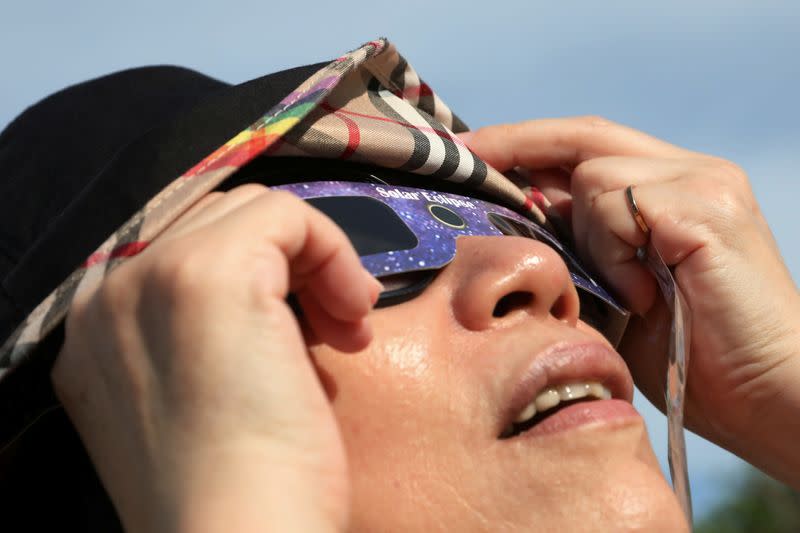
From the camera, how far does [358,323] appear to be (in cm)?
184

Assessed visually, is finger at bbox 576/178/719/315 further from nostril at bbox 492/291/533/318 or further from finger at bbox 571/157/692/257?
nostril at bbox 492/291/533/318

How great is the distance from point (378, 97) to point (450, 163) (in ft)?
0.99

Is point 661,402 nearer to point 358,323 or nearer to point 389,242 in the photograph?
point 389,242

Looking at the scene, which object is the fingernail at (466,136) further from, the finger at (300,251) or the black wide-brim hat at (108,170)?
the finger at (300,251)

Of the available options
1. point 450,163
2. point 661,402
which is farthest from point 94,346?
point 661,402

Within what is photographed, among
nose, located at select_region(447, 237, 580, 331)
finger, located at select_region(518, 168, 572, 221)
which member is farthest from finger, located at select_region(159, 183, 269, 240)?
finger, located at select_region(518, 168, 572, 221)

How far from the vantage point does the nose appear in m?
2.10

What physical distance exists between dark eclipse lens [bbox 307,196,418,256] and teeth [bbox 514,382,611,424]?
41cm

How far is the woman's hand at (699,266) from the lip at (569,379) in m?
0.64

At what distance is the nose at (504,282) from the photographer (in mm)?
2102

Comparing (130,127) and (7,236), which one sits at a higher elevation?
(130,127)

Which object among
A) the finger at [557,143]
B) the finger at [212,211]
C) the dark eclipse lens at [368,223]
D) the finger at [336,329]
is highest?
the finger at [212,211]

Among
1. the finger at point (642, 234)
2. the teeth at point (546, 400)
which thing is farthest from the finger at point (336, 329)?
the finger at point (642, 234)

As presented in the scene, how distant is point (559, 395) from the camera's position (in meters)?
2.14
